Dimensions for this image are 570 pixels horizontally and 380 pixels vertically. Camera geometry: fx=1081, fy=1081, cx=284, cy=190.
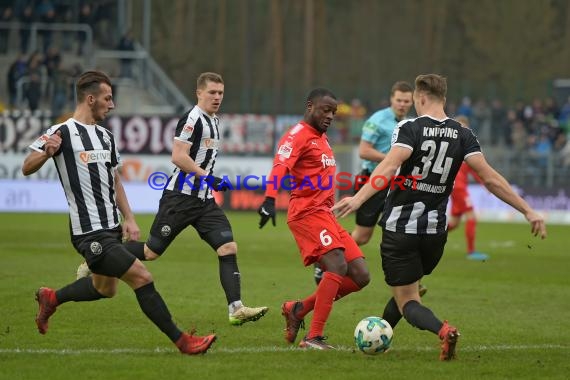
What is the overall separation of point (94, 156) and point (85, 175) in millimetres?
161

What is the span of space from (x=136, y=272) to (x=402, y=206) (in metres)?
2.09

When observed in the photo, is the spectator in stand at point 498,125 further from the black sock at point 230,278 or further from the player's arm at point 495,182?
the player's arm at point 495,182

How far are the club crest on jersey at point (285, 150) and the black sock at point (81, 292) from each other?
191 cm

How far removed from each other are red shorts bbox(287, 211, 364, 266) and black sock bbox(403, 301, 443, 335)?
1.06m

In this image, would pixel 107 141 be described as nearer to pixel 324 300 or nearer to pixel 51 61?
pixel 324 300

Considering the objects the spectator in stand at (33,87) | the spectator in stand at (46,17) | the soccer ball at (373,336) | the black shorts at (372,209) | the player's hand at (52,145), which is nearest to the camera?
the player's hand at (52,145)

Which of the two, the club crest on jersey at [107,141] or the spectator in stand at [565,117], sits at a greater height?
the club crest on jersey at [107,141]

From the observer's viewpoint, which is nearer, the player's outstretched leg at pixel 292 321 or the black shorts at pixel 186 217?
the player's outstretched leg at pixel 292 321

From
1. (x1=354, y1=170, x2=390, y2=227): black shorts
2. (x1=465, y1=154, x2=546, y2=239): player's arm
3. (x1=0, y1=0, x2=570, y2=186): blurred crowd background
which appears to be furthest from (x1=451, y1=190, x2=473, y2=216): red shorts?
(x1=0, y1=0, x2=570, y2=186): blurred crowd background

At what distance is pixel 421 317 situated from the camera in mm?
8219

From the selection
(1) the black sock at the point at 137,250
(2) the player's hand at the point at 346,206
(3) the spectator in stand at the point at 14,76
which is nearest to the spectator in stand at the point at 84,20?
(3) the spectator in stand at the point at 14,76

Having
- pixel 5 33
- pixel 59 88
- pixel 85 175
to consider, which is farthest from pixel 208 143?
pixel 5 33

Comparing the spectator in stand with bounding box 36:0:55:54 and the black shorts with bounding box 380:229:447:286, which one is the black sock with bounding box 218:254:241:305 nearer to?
the black shorts with bounding box 380:229:447:286

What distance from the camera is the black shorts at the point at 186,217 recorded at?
10.3 meters
